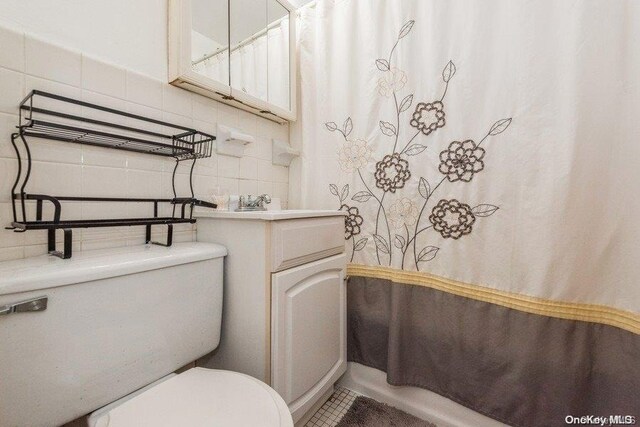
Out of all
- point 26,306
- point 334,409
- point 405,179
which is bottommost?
point 334,409

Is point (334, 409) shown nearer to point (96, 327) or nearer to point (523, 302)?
point (523, 302)

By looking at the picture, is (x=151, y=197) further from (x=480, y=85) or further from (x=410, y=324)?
(x=480, y=85)

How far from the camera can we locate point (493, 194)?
94 cm

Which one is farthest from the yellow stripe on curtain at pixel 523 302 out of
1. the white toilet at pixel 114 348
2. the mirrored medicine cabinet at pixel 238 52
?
the mirrored medicine cabinet at pixel 238 52

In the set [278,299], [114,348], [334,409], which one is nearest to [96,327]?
[114,348]

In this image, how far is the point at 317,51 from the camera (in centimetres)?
138

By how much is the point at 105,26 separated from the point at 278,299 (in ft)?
3.35

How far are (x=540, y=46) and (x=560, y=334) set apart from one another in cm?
94

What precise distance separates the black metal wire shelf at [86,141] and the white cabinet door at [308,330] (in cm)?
43

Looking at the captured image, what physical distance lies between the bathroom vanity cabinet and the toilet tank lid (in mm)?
133

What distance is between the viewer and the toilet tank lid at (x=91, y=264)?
1.72 ft

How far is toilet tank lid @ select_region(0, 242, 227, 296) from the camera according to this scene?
0.52 meters

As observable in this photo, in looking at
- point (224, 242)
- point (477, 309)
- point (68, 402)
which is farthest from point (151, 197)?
point (477, 309)

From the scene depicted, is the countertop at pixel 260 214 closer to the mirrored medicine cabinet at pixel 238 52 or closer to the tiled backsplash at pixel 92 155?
the tiled backsplash at pixel 92 155
